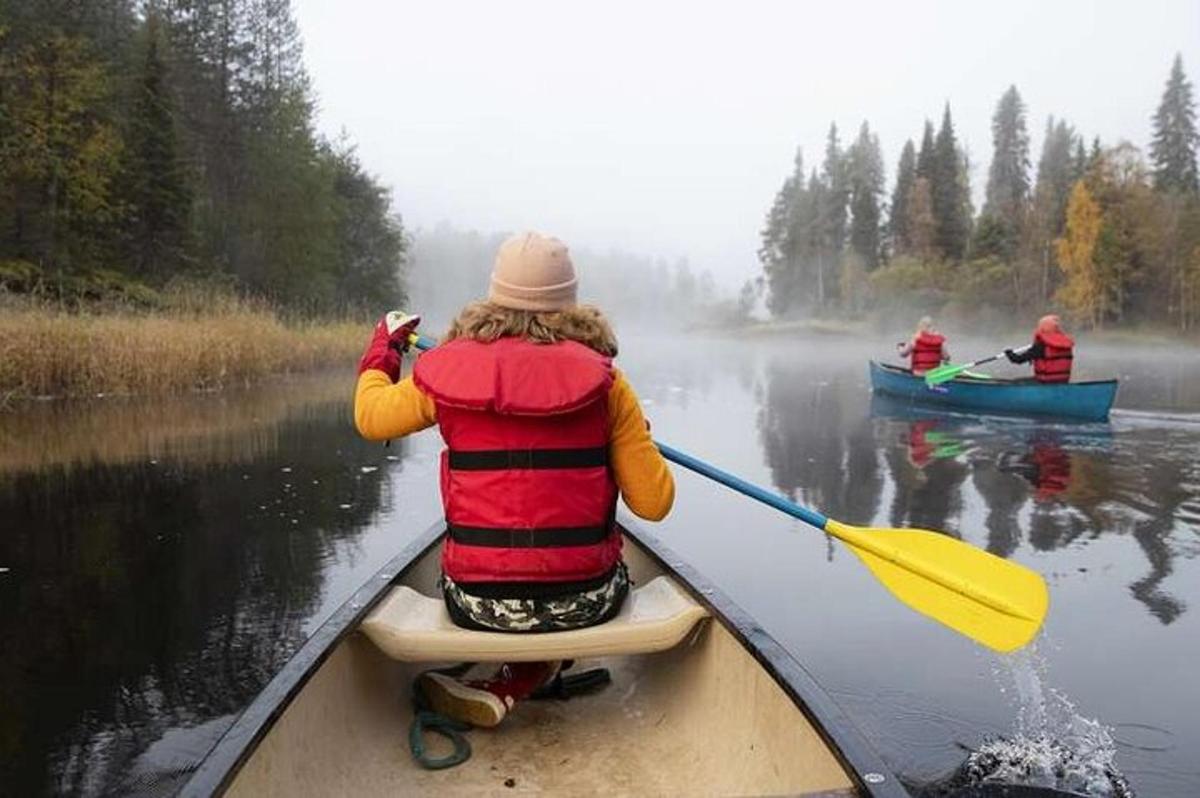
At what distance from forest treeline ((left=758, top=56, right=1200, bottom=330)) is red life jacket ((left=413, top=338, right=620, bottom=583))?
4931cm

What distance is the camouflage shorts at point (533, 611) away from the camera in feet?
8.86

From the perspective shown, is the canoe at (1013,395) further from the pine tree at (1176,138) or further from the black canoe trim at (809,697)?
the pine tree at (1176,138)

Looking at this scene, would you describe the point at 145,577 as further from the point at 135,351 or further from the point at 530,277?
the point at 135,351

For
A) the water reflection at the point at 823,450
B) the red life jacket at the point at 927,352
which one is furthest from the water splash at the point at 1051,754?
the red life jacket at the point at 927,352

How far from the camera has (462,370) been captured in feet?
8.16

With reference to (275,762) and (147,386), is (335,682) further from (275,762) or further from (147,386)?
(147,386)

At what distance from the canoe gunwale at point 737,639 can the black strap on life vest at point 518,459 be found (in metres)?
0.56

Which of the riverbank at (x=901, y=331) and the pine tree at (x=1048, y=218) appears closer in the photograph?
the riverbank at (x=901, y=331)

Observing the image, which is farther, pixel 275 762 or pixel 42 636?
pixel 42 636

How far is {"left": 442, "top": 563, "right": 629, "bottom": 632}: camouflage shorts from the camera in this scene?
2699mm

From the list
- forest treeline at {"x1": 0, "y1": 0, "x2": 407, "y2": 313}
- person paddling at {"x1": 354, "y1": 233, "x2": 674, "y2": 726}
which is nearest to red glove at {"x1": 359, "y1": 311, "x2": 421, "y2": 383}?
person paddling at {"x1": 354, "y1": 233, "x2": 674, "y2": 726}

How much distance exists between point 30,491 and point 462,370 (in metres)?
6.86

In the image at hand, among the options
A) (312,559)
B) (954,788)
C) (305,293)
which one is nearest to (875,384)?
(312,559)

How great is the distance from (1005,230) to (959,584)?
59.8 m
